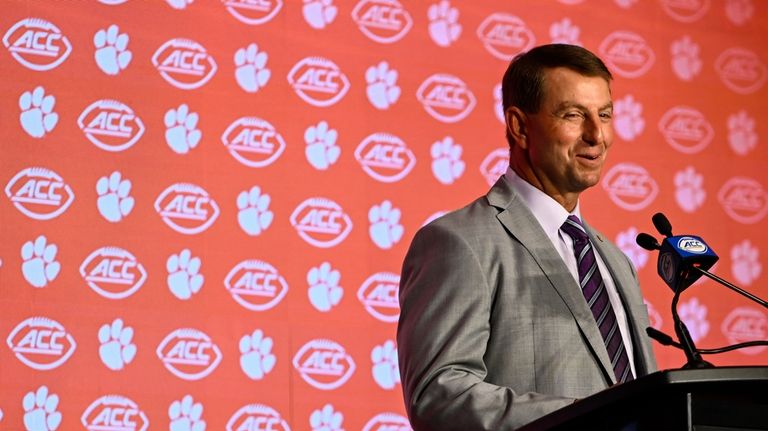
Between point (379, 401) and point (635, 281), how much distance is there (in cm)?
130

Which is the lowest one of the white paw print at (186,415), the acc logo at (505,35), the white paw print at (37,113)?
the white paw print at (186,415)

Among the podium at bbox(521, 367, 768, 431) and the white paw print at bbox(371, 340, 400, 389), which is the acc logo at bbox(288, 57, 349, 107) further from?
the podium at bbox(521, 367, 768, 431)

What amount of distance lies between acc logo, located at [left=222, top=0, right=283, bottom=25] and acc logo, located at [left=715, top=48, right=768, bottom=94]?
1845 mm

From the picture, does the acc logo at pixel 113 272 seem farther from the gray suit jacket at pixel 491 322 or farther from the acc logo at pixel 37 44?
the gray suit jacket at pixel 491 322

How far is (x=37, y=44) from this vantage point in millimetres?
3537

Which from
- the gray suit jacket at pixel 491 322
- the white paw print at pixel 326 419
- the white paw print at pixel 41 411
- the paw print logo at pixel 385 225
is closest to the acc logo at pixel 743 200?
the paw print logo at pixel 385 225

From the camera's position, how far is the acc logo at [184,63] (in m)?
3.66

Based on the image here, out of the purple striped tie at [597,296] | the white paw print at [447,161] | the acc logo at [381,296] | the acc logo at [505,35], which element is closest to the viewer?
the purple striped tie at [597,296]

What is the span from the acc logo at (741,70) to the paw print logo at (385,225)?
5.15ft

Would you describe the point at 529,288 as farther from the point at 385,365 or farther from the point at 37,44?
the point at 37,44

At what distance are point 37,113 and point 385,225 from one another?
→ 3.90ft

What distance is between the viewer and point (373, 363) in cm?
371

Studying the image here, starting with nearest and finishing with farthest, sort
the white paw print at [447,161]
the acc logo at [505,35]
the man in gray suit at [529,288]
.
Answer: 1. the man in gray suit at [529,288]
2. the white paw print at [447,161]
3. the acc logo at [505,35]

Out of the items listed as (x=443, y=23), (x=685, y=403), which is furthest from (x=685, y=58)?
(x=685, y=403)
